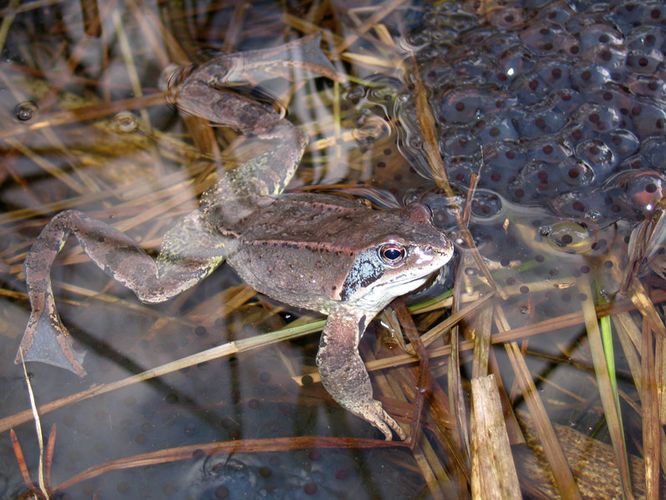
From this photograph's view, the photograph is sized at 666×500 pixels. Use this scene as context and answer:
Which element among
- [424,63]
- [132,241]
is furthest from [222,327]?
[424,63]

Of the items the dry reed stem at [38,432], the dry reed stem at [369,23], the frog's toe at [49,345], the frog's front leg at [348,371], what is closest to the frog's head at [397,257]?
the frog's front leg at [348,371]

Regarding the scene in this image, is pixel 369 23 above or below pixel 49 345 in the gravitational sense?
above

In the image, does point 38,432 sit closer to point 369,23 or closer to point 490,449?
point 490,449

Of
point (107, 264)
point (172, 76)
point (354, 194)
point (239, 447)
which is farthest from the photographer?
point (172, 76)

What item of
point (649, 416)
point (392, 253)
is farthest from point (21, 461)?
point (649, 416)

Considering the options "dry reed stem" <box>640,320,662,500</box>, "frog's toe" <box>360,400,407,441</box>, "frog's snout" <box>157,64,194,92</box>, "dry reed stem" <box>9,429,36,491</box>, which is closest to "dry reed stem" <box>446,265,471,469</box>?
"frog's toe" <box>360,400,407,441</box>

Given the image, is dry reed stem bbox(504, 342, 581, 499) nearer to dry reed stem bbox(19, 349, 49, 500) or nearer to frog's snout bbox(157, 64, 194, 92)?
dry reed stem bbox(19, 349, 49, 500)

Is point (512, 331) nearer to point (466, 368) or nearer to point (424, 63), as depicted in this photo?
point (466, 368)
